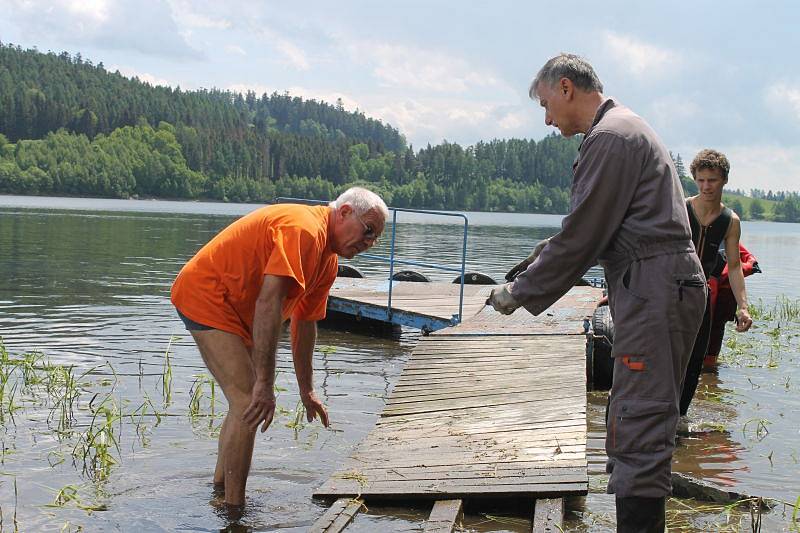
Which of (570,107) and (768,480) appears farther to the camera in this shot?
(768,480)

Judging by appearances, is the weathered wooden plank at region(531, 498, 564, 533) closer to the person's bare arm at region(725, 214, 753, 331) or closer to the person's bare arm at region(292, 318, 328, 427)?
the person's bare arm at region(292, 318, 328, 427)

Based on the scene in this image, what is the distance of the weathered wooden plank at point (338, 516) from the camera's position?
4.77 meters

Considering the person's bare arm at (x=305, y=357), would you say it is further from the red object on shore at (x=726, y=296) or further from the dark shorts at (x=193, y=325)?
the red object on shore at (x=726, y=296)

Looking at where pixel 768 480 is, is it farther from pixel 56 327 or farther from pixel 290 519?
pixel 56 327

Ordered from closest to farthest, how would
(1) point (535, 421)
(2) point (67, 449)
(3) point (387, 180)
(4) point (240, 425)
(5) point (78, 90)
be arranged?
(4) point (240, 425), (1) point (535, 421), (2) point (67, 449), (3) point (387, 180), (5) point (78, 90)

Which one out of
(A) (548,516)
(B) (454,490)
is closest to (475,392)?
(B) (454,490)

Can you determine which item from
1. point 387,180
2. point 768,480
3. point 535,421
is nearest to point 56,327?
point 535,421

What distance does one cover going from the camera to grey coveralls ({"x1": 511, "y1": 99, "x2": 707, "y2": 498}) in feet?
12.2

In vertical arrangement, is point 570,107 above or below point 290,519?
above

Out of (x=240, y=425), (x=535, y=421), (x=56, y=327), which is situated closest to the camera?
(x=240, y=425)

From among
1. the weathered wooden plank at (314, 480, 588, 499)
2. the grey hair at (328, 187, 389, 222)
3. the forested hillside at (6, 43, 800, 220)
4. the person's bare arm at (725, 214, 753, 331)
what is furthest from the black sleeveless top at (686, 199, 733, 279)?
the forested hillside at (6, 43, 800, 220)

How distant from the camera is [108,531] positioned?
567 cm

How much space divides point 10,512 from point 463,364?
4119mm

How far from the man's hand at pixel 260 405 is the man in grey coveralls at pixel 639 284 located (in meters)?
1.95
